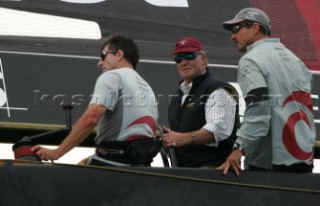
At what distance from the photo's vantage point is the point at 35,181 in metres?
5.10

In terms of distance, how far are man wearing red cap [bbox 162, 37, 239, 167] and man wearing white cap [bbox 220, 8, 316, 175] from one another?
0.14m

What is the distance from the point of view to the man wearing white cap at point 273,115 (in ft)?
17.4

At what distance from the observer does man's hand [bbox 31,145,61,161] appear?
5.15 meters

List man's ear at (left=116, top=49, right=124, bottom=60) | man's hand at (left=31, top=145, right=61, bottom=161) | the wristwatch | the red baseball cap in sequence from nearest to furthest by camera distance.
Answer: man's hand at (left=31, top=145, right=61, bottom=161), the wristwatch, man's ear at (left=116, top=49, right=124, bottom=60), the red baseball cap

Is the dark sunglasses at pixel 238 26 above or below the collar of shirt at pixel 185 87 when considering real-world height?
above

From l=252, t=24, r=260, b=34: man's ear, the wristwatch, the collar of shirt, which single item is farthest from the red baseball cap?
the wristwatch

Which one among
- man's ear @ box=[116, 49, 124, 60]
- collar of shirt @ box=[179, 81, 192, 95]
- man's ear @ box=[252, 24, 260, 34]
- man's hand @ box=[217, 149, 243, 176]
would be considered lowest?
man's hand @ box=[217, 149, 243, 176]

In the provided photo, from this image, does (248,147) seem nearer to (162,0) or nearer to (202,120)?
(202,120)

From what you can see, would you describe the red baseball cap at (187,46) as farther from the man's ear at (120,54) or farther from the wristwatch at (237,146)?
the wristwatch at (237,146)

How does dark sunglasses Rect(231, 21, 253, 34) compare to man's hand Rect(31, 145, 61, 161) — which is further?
dark sunglasses Rect(231, 21, 253, 34)

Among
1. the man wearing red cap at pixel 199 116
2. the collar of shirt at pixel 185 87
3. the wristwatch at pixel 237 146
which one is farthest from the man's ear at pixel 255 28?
the wristwatch at pixel 237 146

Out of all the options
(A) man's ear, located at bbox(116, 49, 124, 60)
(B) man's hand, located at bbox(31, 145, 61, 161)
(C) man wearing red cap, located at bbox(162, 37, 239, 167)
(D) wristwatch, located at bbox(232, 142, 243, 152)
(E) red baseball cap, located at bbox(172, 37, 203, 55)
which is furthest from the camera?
(E) red baseball cap, located at bbox(172, 37, 203, 55)

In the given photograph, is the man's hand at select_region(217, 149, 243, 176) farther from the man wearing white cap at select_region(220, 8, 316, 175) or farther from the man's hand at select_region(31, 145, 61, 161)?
the man's hand at select_region(31, 145, 61, 161)

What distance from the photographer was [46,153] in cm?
518
